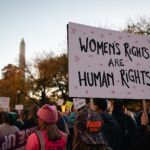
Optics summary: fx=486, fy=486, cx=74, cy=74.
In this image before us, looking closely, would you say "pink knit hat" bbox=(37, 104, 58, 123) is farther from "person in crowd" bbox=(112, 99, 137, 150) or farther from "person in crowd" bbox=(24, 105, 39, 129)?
"person in crowd" bbox=(24, 105, 39, 129)

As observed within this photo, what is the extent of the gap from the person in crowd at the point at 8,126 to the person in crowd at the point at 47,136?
1.69 metres

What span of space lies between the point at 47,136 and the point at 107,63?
2.22 m

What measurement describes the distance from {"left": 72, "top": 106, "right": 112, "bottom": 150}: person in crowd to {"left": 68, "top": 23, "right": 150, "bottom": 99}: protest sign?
151cm

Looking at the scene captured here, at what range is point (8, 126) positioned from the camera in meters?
6.75

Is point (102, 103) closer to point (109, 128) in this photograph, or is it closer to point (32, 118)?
point (109, 128)

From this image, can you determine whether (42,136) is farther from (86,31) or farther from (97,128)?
(86,31)

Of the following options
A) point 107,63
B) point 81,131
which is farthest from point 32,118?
point 81,131

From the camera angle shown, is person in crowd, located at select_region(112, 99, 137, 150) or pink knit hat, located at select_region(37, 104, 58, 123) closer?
pink knit hat, located at select_region(37, 104, 58, 123)

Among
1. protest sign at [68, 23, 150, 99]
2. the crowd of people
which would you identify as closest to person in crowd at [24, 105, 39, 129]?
the crowd of people

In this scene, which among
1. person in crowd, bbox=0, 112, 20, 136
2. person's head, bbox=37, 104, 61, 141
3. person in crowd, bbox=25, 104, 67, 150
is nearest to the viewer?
person in crowd, bbox=25, 104, 67, 150

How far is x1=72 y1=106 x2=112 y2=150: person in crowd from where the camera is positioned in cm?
445

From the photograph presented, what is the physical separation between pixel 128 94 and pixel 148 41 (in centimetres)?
108

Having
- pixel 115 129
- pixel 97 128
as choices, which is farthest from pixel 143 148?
pixel 115 129

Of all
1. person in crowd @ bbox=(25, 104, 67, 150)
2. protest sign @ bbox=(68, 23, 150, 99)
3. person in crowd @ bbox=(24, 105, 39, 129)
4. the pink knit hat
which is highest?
protest sign @ bbox=(68, 23, 150, 99)
